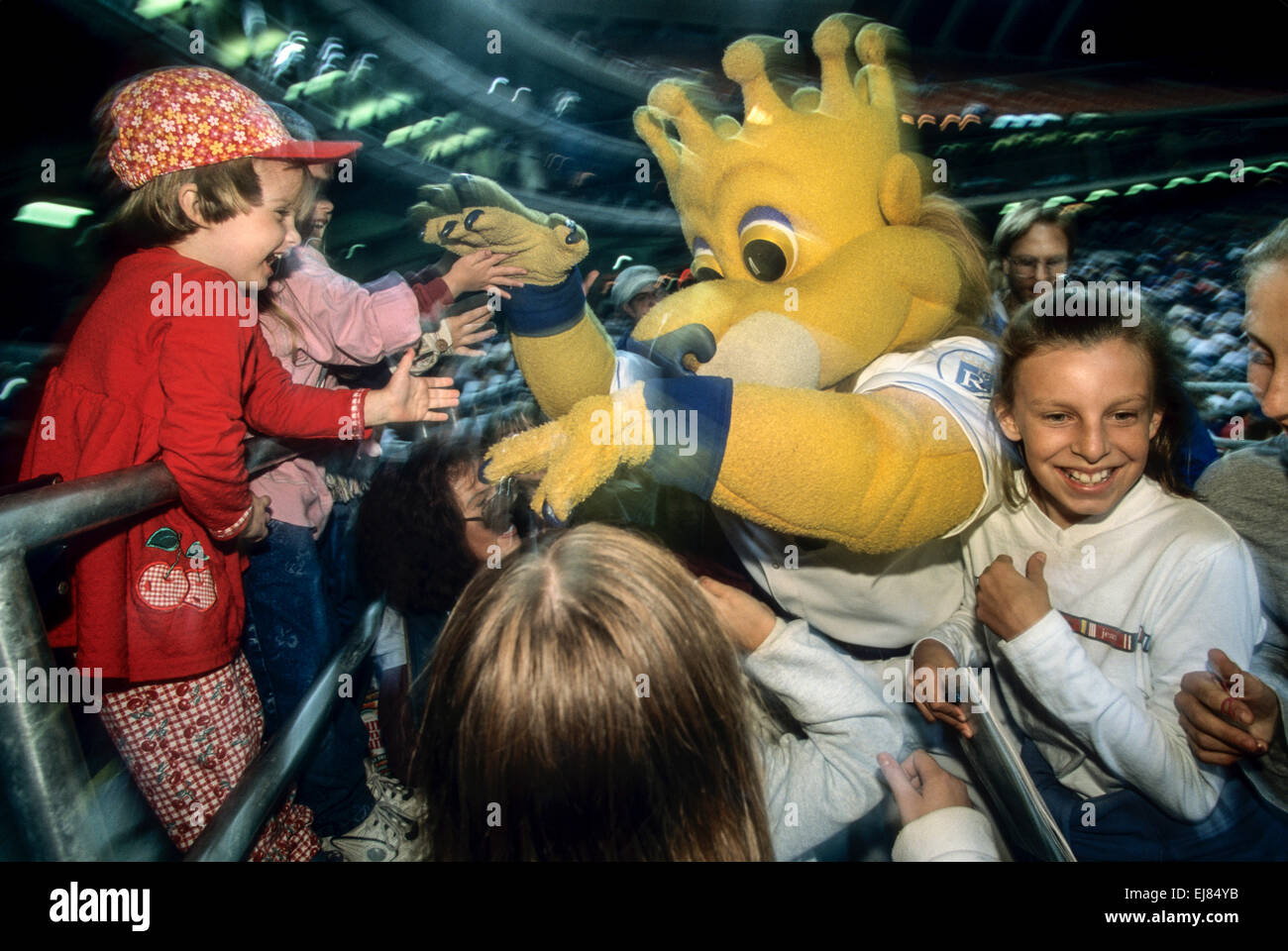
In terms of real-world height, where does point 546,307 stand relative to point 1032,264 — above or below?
below

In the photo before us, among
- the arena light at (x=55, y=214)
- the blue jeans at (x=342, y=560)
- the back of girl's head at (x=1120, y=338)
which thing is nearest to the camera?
the back of girl's head at (x=1120, y=338)

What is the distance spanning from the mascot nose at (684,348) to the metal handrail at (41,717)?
2.15 feet

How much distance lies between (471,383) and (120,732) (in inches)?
38.2

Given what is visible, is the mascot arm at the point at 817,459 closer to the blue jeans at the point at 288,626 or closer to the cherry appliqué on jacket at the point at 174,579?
the cherry appliqué on jacket at the point at 174,579

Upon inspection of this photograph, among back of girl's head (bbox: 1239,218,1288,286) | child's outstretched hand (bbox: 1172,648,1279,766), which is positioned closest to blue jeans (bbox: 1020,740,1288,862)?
child's outstretched hand (bbox: 1172,648,1279,766)

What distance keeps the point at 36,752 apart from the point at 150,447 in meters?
0.38

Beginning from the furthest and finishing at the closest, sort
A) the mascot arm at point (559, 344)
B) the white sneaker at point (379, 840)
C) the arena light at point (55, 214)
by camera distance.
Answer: the arena light at point (55, 214), the white sneaker at point (379, 840), the mascot arm at point (559, 344)

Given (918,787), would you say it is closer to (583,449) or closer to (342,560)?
(583,449)

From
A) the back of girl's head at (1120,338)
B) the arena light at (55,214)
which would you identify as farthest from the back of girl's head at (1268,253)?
the arena light at (55,214)

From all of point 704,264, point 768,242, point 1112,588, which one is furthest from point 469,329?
point 1112,588

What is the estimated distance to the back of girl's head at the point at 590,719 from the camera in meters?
0.68

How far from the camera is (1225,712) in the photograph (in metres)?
0.80

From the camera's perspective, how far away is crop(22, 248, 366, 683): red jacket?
861 mm

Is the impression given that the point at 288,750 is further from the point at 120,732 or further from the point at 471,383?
the point at 471,383
